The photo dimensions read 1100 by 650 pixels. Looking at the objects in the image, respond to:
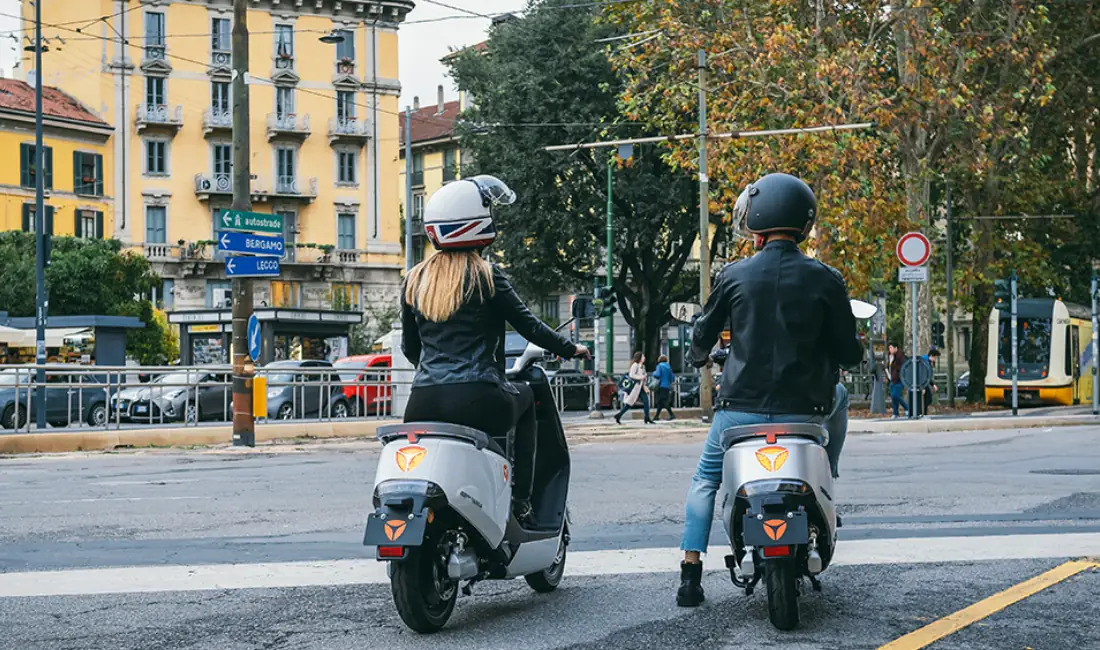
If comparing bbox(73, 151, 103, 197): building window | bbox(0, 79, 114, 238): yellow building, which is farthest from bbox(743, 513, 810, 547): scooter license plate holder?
bbox(73, 151, 103, 197): building window

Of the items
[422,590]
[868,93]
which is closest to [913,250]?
[868,93]

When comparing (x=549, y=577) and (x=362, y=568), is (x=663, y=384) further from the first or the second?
(x=549, y=577)

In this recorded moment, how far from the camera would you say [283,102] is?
214 ft

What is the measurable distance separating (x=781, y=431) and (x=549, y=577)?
59.1 inches

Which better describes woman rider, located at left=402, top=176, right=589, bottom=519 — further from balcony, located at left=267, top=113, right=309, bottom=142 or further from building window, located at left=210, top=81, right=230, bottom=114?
balcony, located at left=267, top=113, right=309, bottom=142

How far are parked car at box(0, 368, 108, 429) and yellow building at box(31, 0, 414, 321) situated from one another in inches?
1516

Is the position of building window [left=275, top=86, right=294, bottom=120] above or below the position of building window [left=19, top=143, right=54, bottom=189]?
above

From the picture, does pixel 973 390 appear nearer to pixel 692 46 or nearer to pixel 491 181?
pixel 692 46

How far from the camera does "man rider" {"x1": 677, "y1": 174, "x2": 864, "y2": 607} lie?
591cm

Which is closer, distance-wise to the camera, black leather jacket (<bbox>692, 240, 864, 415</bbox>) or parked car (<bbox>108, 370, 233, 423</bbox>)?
black leather jacket (<bbox>692, 240, 864, 415</bbox>)

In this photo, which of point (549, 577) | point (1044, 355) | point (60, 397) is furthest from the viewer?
point (1044, 355)

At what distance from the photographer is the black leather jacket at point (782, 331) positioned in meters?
5.90

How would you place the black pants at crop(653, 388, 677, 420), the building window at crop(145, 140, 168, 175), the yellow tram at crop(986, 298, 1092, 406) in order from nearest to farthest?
the black pants at crop(653, 388, 677, 420) → the yellow tram at crop(986, 298, 1092, 406) → the building window at crop(145, 140, 168, 175)

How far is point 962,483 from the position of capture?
1277 centimetres
